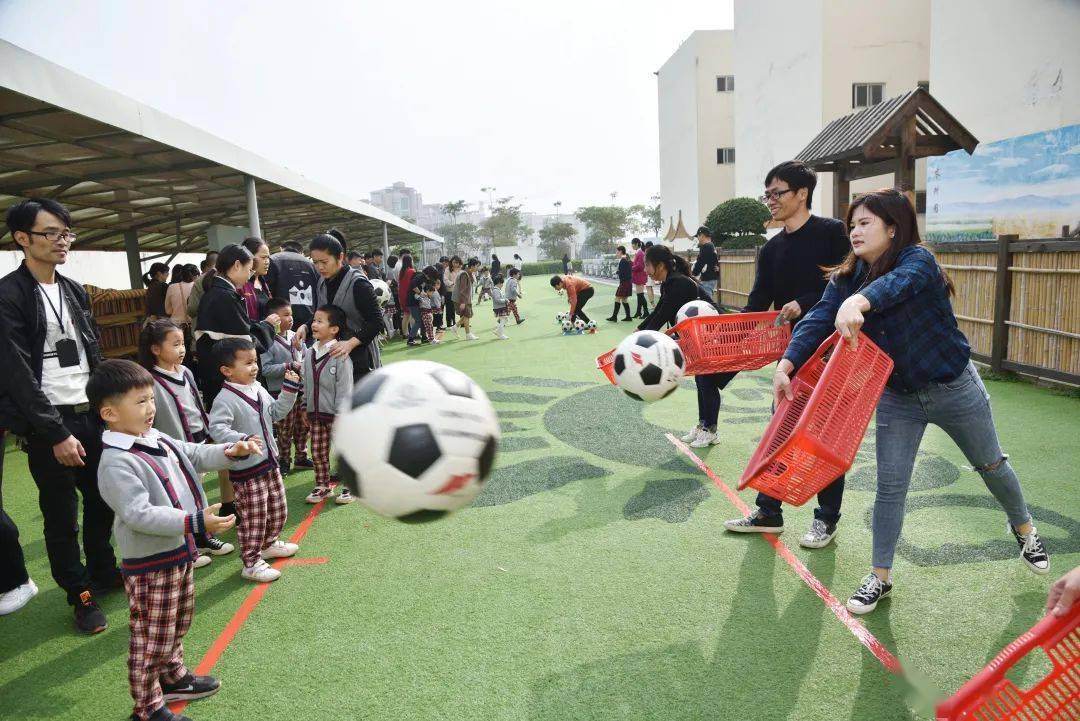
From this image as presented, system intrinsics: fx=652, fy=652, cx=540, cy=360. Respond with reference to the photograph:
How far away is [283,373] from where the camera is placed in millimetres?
5461

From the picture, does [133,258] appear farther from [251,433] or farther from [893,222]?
[893,222]

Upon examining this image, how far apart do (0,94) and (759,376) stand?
28.4 feet

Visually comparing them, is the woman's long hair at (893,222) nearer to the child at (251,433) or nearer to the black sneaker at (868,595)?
the black sneaker at (868,595)

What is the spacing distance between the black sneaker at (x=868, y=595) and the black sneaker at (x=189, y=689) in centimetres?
301

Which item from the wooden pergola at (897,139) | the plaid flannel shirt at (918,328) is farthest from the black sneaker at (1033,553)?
the wooden pergola at (897,139)

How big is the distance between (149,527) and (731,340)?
3.60 m

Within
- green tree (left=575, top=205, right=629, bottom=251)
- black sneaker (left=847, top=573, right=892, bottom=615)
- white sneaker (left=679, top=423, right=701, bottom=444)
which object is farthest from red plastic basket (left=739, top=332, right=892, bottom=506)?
green tree (left=575, top=205, right=629, bottom=251)

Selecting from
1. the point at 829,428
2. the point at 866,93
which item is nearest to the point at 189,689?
the point at 829,428

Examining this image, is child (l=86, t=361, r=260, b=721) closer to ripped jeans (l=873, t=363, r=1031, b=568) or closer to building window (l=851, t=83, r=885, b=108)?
ripped jeans (l=873, t=363, r=1031, b=568)

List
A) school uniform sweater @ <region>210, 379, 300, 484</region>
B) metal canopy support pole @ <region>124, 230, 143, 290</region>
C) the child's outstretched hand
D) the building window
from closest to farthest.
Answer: the child's outstretched hand
school uniform sweater @ <region>210, 379, 300, 484</region>
metal canopy support pole @ <region>124, 230, 143, 290</region>
the building window

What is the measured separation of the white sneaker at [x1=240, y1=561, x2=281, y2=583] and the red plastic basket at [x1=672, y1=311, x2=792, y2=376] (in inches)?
119

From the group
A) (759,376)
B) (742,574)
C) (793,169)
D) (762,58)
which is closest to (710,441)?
(742,574)

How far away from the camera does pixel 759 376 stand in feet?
30.4

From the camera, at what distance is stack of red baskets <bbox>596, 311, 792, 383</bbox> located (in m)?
4.47
